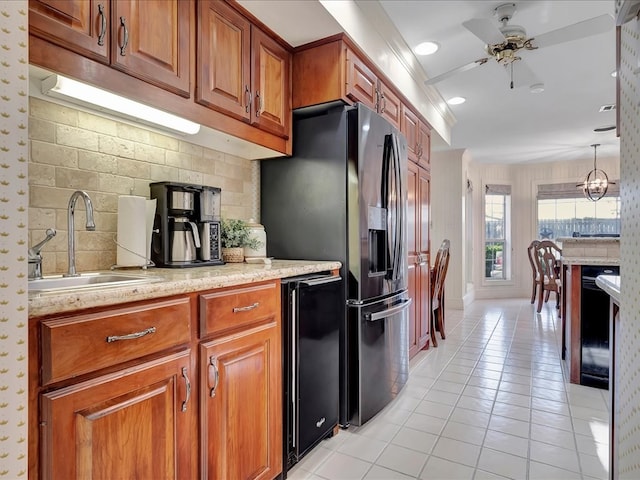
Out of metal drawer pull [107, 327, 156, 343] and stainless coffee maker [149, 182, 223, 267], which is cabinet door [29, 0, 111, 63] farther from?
metal drawer pull [107, 327, 156, 343]

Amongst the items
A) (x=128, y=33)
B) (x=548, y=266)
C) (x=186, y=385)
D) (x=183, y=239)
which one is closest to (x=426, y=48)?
(x=128, y=33)

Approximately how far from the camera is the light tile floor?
1728 millimetres

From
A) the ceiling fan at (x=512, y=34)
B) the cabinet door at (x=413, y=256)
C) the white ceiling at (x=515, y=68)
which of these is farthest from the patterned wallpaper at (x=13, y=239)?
the cabinet door at (x=413, y=256)

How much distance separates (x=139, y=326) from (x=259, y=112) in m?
1.35

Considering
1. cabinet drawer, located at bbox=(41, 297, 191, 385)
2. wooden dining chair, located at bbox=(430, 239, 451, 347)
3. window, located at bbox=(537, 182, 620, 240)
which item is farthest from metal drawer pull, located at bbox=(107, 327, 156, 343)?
window, located at bbox=(537, 182, 620, 240)

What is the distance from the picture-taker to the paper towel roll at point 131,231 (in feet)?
5.14

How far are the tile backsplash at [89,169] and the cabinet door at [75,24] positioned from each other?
0.36m

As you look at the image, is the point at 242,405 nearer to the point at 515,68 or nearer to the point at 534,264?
the point at 515,68

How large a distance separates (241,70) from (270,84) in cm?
24

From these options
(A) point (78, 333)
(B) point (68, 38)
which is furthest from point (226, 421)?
(B) point (68, 38)

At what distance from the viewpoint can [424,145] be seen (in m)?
3.64

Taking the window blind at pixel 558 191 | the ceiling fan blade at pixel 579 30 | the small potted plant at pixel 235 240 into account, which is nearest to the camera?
the ceiling fan blade at pixel 579 30

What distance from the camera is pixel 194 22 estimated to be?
1595 millimetres

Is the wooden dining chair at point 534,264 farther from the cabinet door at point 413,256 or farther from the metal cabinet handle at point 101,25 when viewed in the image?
the metal cabinet handle at point 101,25
